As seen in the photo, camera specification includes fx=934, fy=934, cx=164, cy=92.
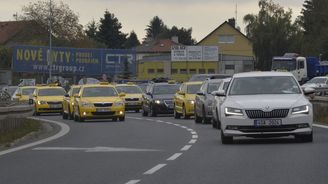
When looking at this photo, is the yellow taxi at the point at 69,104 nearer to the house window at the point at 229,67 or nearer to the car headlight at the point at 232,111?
the car headlight at the point at 232,111

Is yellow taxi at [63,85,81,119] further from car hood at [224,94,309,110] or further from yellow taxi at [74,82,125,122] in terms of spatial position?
car hood at [224,94,309,110]

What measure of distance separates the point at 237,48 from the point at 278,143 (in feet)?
388

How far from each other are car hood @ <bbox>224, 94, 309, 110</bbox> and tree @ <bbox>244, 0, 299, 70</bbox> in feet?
337

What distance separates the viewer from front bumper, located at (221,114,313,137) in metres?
18.9

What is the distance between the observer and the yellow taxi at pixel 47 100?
4591 centimetres

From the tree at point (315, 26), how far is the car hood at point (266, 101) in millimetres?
91490

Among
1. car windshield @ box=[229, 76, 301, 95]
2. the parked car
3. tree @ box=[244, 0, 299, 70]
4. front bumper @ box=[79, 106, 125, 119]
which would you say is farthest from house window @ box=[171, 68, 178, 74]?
car windshield @ box=[229, 76, 301, 95]

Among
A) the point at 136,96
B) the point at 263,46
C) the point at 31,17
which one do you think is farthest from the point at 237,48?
the point at 136,96

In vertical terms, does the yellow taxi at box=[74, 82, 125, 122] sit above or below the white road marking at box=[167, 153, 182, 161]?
above

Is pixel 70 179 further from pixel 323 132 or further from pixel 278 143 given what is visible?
pixel 323 132

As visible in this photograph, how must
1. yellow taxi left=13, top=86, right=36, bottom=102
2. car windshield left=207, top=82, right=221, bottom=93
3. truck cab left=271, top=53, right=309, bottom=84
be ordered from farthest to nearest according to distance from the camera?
truck cab left=271, top=53, right=309, bottom=84 < yellow taxi left=13, top=86, right=36, bottom=102 < car windshield left=207, top=82, right=221, bottom=93

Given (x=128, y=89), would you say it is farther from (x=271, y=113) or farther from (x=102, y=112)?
(x=271, y=113)

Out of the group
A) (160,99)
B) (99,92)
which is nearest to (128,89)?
(160,99)

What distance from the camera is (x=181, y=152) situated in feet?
59.1
